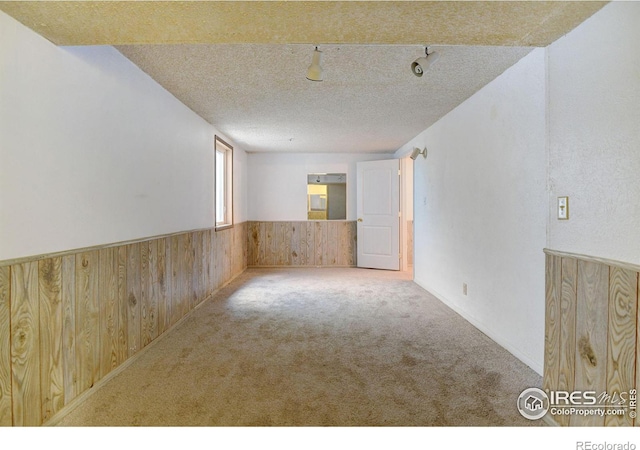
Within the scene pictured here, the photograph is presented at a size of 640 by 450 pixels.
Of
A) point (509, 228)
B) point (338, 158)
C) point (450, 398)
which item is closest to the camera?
point (450, 398)

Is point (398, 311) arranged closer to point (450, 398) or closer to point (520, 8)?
point (450, 398)

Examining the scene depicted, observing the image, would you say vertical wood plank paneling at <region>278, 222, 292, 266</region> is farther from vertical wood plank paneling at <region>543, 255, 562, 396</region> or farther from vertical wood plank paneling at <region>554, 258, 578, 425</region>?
vertical wood plank paneling at <region>554, 258, 578, 425</region>

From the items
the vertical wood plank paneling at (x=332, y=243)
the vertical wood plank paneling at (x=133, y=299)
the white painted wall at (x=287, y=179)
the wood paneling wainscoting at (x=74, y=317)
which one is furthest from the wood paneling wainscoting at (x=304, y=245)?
the vertical wood plank paneling at (x=133, y=299)

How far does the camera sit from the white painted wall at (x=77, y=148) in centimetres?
151

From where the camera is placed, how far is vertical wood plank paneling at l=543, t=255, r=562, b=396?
67.2 inches

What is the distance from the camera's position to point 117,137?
2240 millimetres

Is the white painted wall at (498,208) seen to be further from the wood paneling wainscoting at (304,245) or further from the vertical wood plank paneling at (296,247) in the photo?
the vertical wood plank paneling at (296,247)

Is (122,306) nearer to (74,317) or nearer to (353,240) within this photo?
(74,317)

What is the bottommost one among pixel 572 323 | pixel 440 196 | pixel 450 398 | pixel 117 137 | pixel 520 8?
pixel 450 398

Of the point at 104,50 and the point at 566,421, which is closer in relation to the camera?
the point at 566,421

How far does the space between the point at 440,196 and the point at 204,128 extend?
2.87 metres

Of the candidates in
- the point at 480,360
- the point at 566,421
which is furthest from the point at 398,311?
the point at 566,421

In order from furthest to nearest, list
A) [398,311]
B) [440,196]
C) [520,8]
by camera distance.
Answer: [440,196]
[398,311]
[520,8]

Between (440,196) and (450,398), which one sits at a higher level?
(440,196)
